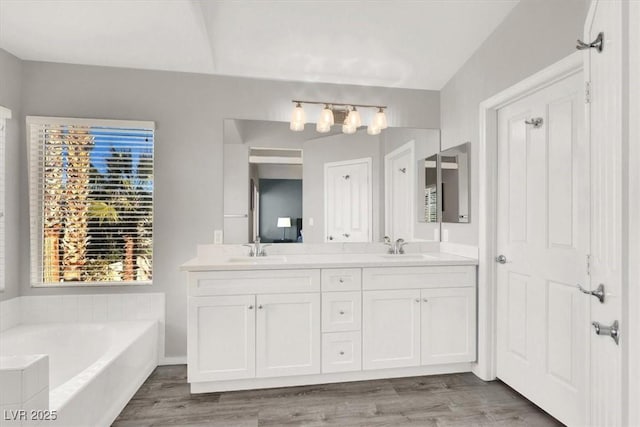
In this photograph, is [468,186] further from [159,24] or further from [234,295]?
[159,24]

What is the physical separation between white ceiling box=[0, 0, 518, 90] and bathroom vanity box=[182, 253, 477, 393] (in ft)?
5.06

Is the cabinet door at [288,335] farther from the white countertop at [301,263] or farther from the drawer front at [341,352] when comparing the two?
the white countertop at [301,263]

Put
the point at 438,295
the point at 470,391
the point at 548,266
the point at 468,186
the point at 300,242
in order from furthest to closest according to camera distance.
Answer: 1. the point at 300,242
2. the point at 468,186
3. the point at 438,295
4. the point at 470,391
5. the point at 548,266

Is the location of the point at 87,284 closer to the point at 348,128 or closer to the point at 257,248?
the point at 257,248

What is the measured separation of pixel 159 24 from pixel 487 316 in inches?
116

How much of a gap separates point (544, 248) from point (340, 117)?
180 cm

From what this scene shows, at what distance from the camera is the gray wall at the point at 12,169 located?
2406mm

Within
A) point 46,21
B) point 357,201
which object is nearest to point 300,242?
point 357,201

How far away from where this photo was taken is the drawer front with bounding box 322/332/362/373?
Result: 2297 millimetres

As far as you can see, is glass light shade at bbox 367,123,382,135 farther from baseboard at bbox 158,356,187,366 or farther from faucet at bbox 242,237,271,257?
baseboard at bbox 158,356,187,366

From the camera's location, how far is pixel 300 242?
2873 millimetres

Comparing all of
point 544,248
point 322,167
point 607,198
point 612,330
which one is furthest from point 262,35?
point 612,330

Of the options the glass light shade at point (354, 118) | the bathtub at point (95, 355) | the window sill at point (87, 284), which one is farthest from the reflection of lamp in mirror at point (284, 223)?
the bathtub at point (95, 355)

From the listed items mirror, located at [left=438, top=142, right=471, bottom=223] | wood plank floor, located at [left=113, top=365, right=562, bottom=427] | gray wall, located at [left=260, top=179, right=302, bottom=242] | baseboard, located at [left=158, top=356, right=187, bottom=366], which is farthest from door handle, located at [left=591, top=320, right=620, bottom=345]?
baseboard, located at [left=158, top=356, right=187, bottom=366]
